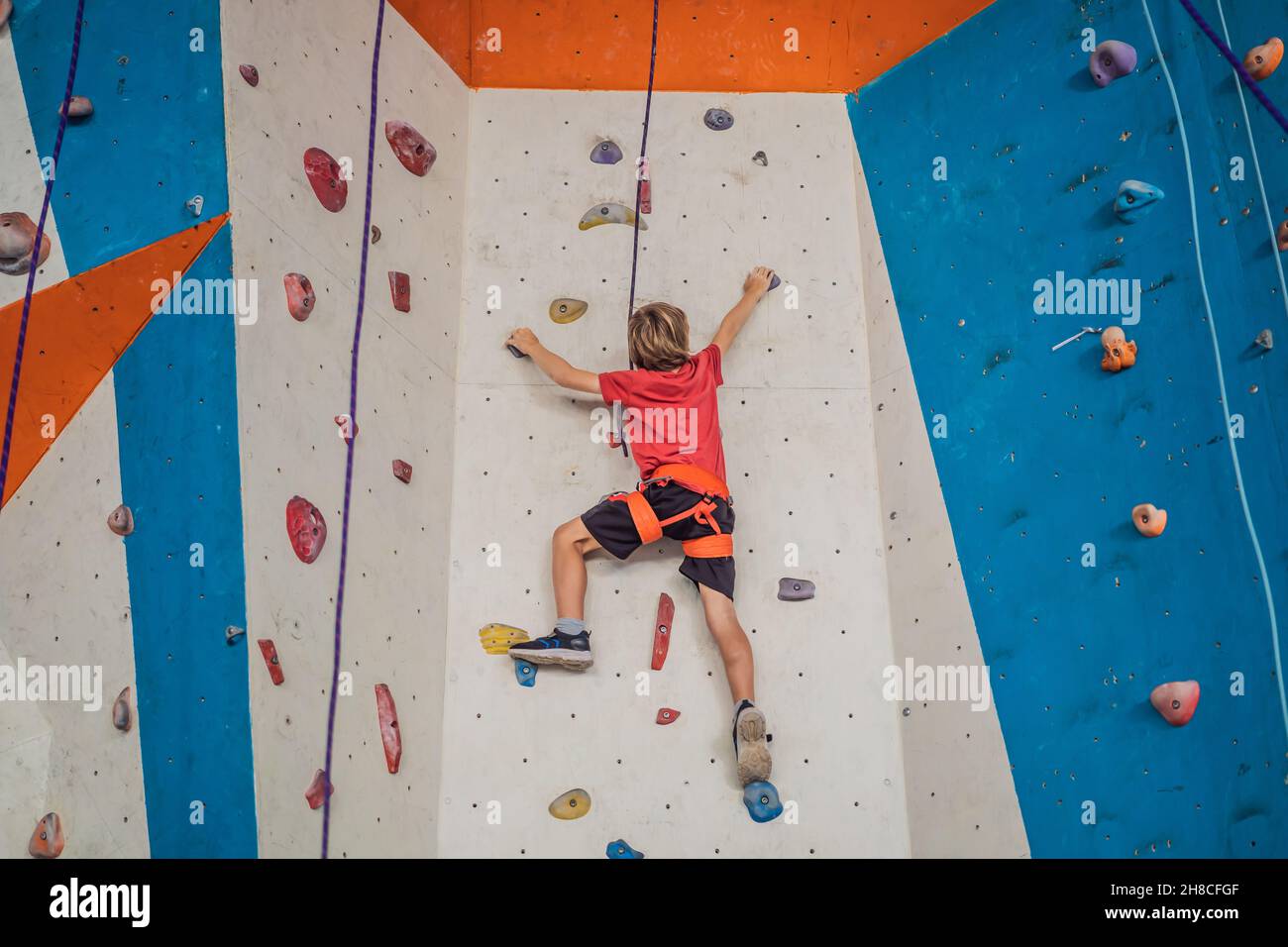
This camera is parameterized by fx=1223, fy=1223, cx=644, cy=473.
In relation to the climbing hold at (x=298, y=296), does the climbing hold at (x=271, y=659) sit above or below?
below

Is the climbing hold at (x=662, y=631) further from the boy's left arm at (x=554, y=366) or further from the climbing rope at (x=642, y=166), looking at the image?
the climbing rope at (x=642, y=166)

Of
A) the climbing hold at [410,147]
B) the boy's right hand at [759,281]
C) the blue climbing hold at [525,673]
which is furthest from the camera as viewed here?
the boy's right hand at [759,281]

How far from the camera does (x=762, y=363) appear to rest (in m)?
3.17

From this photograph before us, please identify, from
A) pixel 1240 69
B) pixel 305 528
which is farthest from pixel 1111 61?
pixel 305 528

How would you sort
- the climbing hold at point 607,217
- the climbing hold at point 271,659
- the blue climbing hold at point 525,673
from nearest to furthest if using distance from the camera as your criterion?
→ the climbing hold at point 271,659 → the blue climbing hold at point 525,673 → the climbing hold at point 607,217

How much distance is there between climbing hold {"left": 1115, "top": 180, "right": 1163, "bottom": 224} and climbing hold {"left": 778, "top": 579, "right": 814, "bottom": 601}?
3.59ft

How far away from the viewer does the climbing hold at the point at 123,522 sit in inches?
89.0

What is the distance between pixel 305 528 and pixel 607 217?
51.9 inches

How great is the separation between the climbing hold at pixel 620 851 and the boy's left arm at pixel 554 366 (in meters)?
1.06

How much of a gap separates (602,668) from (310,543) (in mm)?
780

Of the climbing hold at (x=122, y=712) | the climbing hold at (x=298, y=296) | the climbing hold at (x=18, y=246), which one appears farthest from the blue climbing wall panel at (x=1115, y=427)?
the climbing hold at (x=18, y=246)

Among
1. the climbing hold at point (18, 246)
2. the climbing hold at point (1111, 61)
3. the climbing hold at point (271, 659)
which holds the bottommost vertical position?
the climbing hold at point (271, 659)

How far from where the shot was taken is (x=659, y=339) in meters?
2.89

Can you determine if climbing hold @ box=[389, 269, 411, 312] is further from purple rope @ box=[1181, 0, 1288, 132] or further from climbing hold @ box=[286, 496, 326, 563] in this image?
purple rope @ box=[1181, 0, 1288, 132]
